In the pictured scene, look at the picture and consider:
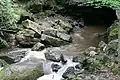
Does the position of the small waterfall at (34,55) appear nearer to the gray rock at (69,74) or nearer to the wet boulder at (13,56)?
the wet boulder at (13,56)

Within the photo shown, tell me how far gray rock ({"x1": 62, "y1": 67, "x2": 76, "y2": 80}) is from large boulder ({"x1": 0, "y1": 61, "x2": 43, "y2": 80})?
0.85 metres

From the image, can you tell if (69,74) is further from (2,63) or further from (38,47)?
(38,47)

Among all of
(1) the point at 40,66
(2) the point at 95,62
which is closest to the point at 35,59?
(1) the point at 40,66

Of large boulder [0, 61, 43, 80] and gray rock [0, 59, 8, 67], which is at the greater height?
large boulder [0, 61, 43, 80]

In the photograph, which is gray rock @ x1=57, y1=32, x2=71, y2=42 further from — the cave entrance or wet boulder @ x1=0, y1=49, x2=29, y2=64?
wet boulder @ x1=0, y1=49, x2=29, y2=64

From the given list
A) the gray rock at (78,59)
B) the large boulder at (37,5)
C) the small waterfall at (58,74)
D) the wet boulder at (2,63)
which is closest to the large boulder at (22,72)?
the small waterfall at (58,74)

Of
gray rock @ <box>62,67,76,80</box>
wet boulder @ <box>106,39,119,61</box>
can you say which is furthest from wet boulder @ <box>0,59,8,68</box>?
wet boulder @ <box>106,39,119,61</box>

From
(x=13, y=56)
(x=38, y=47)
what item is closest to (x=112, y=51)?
(x=38, y=47)

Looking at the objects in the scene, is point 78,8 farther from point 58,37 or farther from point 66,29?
point 58,37

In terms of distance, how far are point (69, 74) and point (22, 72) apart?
5.63 feet

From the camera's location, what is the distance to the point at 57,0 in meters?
15.6

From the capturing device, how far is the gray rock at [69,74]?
788 centimetres

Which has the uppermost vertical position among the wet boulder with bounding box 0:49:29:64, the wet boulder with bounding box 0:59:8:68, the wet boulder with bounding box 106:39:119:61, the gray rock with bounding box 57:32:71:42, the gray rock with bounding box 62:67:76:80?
the wet boulder with bounding box 106:39:119:61

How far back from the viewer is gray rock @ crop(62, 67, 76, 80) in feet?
25.8
